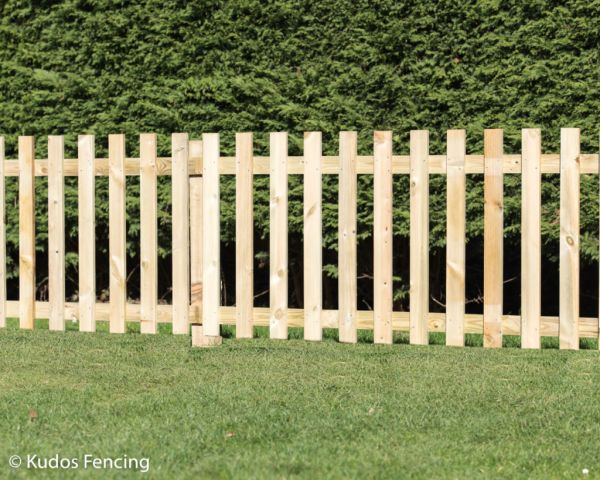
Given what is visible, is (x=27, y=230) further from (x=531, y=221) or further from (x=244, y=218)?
(x=531, y=221)

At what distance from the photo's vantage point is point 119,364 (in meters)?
5.85

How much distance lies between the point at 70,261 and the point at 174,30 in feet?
6.90

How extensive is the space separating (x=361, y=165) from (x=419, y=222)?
53 centimetres

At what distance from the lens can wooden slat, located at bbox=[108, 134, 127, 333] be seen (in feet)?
22.7

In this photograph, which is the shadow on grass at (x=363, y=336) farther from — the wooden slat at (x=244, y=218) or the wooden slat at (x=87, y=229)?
the wooden slat at (x=244, y=218)

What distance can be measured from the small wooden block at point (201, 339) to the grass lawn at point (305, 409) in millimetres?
94

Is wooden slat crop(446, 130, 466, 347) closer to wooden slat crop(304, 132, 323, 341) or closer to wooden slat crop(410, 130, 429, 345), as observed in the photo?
wooden slat crop(410, 130, 429, 345)

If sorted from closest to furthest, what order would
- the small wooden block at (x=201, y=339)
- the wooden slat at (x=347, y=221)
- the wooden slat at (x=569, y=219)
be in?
1. the wooden slat at (x=569, y=219)
2. the wooden slat at (x=347, y=221)
3. the small wooden block at (x=201, y=339)

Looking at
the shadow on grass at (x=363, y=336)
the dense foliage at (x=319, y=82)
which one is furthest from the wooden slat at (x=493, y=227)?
the dense foliage at (x=319, y=82)

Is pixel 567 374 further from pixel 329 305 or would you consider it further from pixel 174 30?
pixel 174 30

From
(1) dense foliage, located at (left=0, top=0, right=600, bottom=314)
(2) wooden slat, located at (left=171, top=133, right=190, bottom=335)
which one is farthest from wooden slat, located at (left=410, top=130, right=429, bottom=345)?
(2) wooden slat, located at (left=171, top=133, right=190, bottom=335)

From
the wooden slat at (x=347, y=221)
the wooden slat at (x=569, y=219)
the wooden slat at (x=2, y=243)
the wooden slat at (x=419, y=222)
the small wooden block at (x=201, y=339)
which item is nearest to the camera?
the wooden slat at (x=569, y=219)

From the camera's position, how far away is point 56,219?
23.4 feet

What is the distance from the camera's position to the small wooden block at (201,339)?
263 inches
